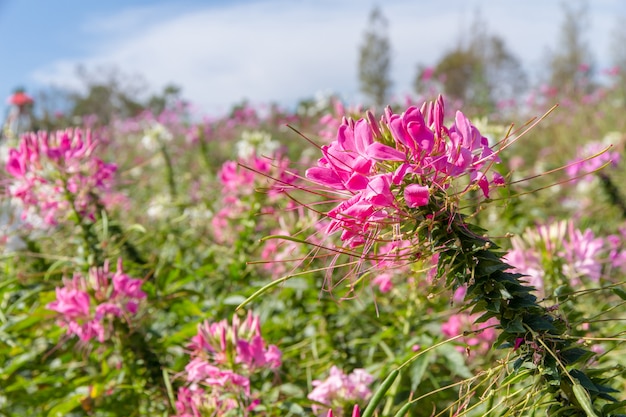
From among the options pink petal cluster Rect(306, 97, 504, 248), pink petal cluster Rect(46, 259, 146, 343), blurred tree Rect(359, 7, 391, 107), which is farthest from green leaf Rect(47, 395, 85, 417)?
blurred tree Rect(359, 7, 391, 107)

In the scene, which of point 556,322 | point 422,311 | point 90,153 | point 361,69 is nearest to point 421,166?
point 556,322

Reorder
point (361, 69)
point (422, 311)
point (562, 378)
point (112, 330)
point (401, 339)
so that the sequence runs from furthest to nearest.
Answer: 1. point (361, 69)
2. point (422, 311)
3. point (401, 339)
4. point (112, 330)
5. point (562, 378)

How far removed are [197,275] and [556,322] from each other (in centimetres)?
141

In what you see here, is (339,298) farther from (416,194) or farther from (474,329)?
(416,194)

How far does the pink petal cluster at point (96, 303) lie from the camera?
5.27 feet

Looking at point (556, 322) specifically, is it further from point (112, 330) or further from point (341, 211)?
point (112, 330)

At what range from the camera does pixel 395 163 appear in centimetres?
94

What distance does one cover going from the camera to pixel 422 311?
2016mm

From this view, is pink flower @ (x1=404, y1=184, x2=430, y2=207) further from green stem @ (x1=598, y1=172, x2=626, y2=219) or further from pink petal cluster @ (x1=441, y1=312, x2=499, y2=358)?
green stem @ (x1=598, y1=172, x2=626, y2=219)

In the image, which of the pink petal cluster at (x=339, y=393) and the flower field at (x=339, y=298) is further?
the pink petal cluster at (x=339, y=393)

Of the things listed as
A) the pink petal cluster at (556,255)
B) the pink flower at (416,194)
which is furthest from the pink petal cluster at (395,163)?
the pink petal cluster at (556,255)

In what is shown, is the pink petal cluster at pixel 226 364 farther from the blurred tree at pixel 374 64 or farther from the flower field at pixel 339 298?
the blurred tree at pixel 374 64

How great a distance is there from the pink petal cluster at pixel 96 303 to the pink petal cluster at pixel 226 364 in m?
0.29

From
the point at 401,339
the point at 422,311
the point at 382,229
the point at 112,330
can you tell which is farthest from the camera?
the point at 422,311
